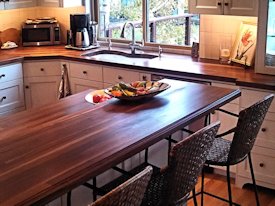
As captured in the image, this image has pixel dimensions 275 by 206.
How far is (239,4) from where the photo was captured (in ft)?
12.9

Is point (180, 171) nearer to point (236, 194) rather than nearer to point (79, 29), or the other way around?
point (236, 194)

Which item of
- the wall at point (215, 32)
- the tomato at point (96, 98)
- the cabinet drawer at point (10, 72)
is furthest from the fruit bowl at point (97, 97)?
the cabinet drawer at point (10, 72)

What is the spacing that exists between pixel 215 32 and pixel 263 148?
1.28 metres

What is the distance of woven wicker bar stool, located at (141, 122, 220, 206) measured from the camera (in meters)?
2.16

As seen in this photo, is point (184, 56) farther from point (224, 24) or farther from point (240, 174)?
point (240, 174)

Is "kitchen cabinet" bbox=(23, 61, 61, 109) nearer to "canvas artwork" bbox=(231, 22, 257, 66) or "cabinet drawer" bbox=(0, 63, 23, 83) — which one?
"cabinet drawer" bbox=(0, 63, 23, 83)

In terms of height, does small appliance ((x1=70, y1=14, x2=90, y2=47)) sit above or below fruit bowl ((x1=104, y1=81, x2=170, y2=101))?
above

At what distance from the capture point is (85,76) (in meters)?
4.74

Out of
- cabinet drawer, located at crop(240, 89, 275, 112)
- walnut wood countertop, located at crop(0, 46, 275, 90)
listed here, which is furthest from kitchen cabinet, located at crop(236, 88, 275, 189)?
walnut wood countertop, located at crop(0, 46, 275, 90)

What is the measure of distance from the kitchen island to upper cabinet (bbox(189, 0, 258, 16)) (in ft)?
3.67

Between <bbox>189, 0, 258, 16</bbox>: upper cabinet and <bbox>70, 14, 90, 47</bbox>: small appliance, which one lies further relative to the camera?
<bbox>70, 14, 90, 47</bbox>: small appliance

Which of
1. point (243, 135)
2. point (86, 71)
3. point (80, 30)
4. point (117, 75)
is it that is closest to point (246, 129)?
point (243, 135)

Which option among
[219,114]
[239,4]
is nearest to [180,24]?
[239,4]

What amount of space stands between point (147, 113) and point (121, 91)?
32 cm
